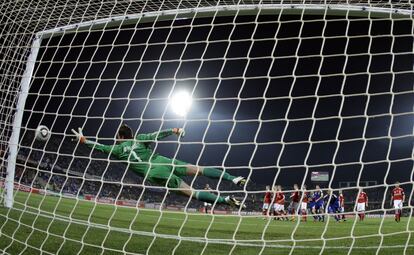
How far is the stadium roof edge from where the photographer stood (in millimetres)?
4648

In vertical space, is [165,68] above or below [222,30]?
below

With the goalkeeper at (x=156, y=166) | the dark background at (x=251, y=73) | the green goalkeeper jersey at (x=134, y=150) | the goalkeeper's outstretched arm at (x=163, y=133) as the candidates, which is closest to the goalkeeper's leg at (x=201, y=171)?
the goalkeeper at (x=156, y=166)

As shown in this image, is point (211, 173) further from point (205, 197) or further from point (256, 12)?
point (256, 12)

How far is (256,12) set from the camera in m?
5.02

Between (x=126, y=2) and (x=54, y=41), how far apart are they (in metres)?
4.34

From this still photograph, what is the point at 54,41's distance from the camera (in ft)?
Answer: 30.9

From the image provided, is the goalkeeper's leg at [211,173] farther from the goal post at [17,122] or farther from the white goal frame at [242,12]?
the goal post at [17,122]

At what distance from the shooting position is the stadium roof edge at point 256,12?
15.3ft

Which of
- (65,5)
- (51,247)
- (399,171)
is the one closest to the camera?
(51,247)

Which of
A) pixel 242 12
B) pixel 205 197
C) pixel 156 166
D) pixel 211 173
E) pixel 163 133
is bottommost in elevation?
pixel 205 197

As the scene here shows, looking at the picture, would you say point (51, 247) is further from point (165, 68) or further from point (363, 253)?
point (165, 68)

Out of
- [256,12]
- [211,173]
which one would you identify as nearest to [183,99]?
[211,173]

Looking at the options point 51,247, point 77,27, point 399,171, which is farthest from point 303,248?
point 399,171

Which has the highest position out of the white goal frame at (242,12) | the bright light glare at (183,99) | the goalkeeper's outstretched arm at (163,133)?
the white goal frame at (242,12)
